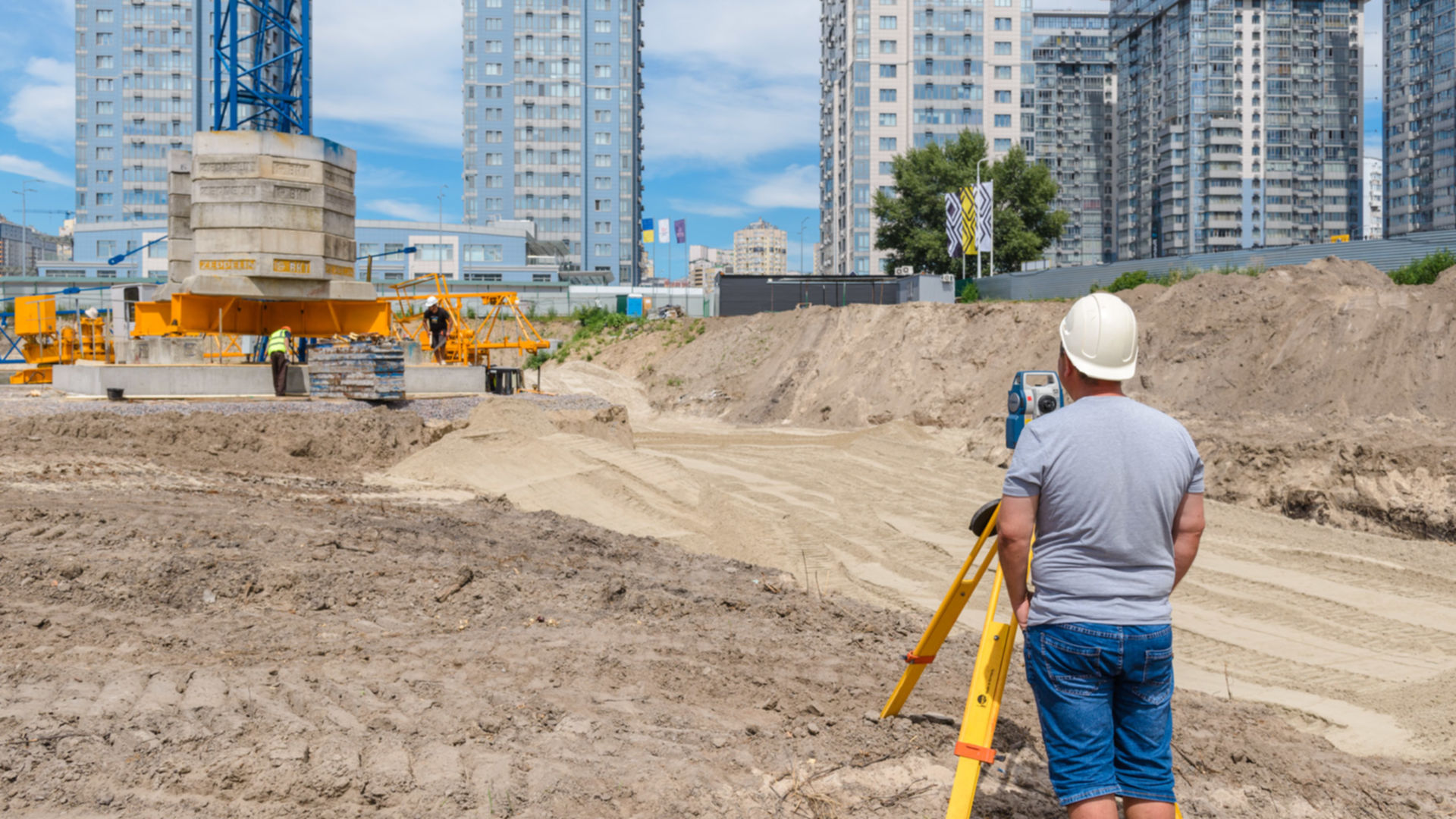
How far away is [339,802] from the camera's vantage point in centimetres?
323

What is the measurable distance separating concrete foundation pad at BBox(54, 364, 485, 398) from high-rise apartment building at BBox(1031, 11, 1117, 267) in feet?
358

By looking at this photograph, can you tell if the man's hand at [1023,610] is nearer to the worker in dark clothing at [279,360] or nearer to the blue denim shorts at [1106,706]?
the blue denim shorts at [1106,706]

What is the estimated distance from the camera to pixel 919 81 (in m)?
80.2

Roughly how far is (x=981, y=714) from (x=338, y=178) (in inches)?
638

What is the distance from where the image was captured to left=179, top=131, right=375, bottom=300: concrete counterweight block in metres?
15.6

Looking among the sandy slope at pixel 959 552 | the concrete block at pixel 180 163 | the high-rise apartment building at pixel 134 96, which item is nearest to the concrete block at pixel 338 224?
the concrete block at pixel 180 163

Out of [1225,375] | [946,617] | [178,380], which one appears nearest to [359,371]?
[178,380]

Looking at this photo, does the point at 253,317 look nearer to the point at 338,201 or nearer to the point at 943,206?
the point at 338,201

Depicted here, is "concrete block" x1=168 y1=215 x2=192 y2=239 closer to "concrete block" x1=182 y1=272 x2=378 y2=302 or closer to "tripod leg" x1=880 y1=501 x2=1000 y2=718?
"concrete block" x1=182 y1=272 x2=378 y2=302

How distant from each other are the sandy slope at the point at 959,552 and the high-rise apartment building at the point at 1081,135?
10800 cm

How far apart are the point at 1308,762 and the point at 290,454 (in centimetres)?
1217

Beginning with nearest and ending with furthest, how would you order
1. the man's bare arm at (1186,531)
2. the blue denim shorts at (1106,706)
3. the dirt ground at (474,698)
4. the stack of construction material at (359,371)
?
the blue denim shorts at (1106,706), the man's bare arm at (1186,531), the dirt ground at (474,698), the stack of construction material at (359,371)

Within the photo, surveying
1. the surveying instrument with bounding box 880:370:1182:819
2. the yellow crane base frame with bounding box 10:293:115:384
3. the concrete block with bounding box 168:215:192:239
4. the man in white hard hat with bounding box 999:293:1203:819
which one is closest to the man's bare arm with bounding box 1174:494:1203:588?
the man in white hard hat with bounding box 999:293:1203:819

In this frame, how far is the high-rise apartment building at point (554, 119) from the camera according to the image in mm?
85312
